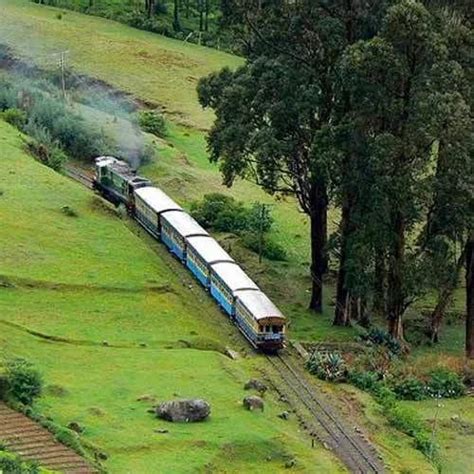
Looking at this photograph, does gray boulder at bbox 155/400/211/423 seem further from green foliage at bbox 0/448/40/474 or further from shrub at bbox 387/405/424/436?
green foliage at bbox 0/448/40/474

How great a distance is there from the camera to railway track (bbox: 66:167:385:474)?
147 feet

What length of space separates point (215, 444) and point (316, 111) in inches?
871

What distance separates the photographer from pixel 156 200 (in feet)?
233

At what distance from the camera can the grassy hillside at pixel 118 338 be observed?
42.2 meters

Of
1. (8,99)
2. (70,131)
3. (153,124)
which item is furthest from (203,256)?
(8,99)

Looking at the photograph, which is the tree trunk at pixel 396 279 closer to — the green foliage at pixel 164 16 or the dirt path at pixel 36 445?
the dirt path at pixel 36 445

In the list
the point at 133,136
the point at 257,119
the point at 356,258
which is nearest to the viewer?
the point at 356,258

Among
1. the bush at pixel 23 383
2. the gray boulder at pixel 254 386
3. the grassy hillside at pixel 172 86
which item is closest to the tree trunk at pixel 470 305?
the grassy hillside at pixel 172 86

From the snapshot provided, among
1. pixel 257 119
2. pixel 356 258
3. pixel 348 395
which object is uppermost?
pixel 257 119

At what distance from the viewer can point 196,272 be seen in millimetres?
63625

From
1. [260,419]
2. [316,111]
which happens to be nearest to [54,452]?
[260,419]

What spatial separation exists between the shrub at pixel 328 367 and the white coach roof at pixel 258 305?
2.59 metres

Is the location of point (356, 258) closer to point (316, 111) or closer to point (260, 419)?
point (316, 111)

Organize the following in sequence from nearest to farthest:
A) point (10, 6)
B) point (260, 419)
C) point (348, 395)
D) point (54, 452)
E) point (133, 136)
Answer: point (54, 452) < point (260, 419) < point (348, 395) < point (133, 136) < point (10, 6)
